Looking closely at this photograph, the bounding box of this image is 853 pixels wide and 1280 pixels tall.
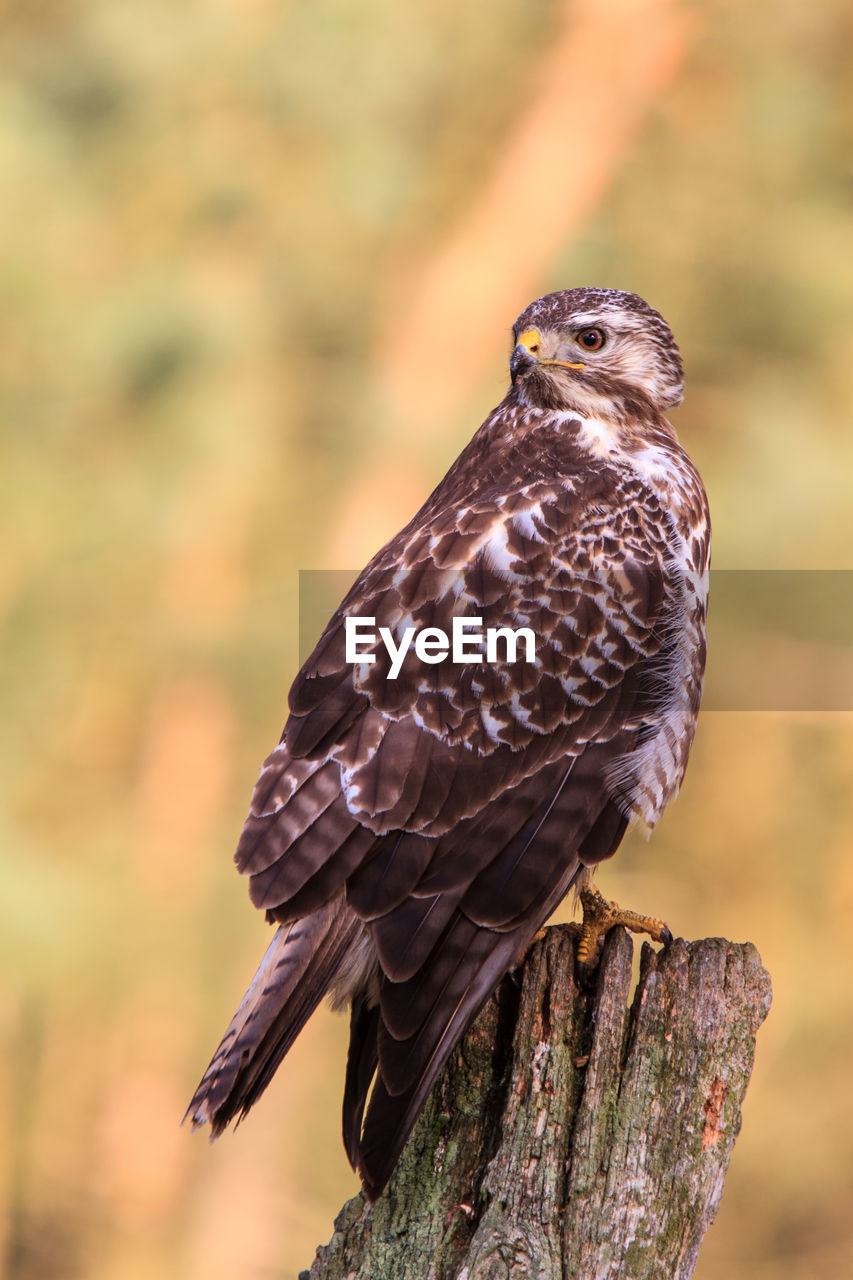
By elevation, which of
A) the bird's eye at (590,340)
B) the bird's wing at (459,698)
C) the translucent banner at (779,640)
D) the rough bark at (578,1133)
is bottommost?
the rough bark at (578,1133)

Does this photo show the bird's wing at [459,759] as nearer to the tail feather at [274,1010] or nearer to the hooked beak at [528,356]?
the tail feather at [274,1010]

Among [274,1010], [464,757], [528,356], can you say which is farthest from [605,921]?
[528,356]

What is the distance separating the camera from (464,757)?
104 inches

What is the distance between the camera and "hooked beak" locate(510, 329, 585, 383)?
3.16 meters

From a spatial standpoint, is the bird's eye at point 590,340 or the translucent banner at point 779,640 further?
the translucent banner at point 779,640

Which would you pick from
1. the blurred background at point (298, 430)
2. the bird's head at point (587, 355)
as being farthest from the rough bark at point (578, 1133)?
the blurred background at point (298, 430)

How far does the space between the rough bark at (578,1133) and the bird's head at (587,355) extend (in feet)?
4.19

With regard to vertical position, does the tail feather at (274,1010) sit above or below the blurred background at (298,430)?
below

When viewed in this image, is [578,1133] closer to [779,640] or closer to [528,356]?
[528,356]

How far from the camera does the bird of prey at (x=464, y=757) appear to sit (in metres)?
2.42

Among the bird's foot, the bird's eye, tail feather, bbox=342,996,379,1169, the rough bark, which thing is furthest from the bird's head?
tail feather, bbox=342,996,379,1169

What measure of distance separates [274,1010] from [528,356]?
61.9 inches

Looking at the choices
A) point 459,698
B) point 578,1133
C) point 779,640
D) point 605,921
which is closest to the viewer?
point 578,1133

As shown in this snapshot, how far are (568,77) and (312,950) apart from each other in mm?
7839
